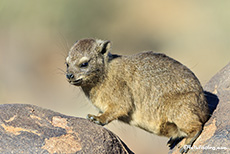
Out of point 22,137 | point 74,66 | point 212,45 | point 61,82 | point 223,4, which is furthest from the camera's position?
point 223,4

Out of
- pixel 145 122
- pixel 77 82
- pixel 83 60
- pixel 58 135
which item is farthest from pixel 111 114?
pixel 58 135

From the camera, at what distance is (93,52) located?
27.3 ft

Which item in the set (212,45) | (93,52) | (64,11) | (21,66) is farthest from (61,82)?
(93,52)

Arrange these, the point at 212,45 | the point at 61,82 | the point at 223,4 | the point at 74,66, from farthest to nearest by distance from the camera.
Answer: the point at 223,4, the point at 212,45, the point at 61,82, the point at 74,66

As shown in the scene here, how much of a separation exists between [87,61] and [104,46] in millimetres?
599

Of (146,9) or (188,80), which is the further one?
(146,9)

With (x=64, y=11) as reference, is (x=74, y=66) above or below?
below

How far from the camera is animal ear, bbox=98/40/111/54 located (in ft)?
27.8

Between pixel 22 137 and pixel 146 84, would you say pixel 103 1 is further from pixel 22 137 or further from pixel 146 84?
pixel 22 137

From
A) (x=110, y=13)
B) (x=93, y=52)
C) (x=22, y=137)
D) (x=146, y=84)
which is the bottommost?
(x=22, y=137)

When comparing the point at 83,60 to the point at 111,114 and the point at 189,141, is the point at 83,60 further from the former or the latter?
the point at 189,141

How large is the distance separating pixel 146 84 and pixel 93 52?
4.09 feet

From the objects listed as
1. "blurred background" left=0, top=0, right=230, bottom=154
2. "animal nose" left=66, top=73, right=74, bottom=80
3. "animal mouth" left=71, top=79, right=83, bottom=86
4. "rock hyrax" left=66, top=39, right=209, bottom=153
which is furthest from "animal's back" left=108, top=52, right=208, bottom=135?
"blurred background" left=0, top=0, right=230, bottom=154

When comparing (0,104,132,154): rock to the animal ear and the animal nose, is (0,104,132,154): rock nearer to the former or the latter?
the animal nose
